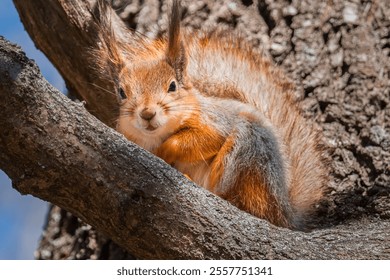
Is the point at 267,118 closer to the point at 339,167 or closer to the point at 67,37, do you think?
the point at 339,167

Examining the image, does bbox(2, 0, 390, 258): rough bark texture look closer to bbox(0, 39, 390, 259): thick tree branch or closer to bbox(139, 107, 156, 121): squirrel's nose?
bbox(139, 107, 156, 121): squirrel's nose

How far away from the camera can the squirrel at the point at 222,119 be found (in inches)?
Answer: 101

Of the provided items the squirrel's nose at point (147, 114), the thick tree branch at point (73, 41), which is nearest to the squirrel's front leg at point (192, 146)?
the squirrel's nose at point (147, 114)

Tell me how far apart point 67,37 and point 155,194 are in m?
1.05

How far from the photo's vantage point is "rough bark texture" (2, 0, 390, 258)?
9.33ft

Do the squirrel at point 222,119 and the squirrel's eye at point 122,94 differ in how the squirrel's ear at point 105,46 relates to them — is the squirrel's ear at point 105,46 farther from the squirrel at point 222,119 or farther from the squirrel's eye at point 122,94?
the squirrel's eye at point 122,94

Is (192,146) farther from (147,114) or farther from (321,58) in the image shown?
(321,58)

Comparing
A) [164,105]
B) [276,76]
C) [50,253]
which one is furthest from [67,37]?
[50,253]

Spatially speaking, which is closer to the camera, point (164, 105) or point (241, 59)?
point (164, 105)

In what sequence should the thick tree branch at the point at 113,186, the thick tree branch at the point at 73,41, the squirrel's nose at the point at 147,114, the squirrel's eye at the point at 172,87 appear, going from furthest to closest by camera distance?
the thick tree branch at the point at 73,41 → the squirrel's eye at the point at 172,87 → the squirrel's nose at the point at 147,114 → the thick tree branch at the point at 113,186

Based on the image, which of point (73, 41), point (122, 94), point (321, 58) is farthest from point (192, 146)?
point (321, 58)

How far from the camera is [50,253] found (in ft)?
11.1

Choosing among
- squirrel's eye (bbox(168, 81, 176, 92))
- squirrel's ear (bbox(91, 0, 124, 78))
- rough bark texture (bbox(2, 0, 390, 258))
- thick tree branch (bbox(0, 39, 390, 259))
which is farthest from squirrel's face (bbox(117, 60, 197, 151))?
thick tree branch (bbox(0, 39, 390, 259))

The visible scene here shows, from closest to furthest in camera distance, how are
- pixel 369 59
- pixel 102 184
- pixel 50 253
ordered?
1. pixel 102 184
2. pixel 369 59
3. pixel 50 253
